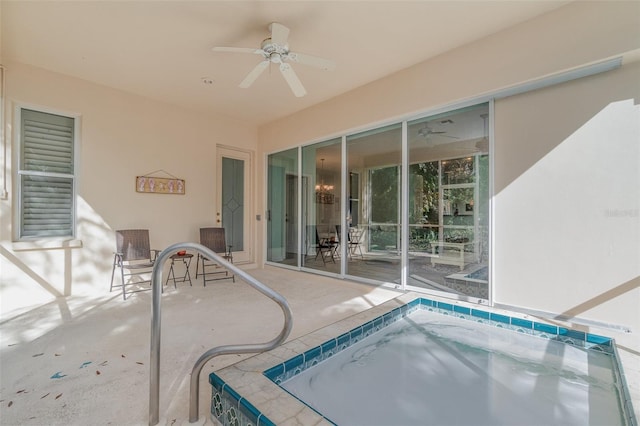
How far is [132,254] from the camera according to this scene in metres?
4.23

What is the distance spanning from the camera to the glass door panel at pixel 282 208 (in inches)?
224

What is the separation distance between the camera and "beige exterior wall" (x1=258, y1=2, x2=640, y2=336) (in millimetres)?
2611

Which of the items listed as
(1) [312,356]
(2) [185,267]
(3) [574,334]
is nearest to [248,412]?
(1) [312,356]

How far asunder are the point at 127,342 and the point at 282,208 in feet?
11.8

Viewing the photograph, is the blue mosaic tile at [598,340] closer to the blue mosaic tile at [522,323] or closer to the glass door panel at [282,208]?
the blue mosaic tile at [522,323]

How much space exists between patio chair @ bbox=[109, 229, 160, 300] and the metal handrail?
2879 millimetres

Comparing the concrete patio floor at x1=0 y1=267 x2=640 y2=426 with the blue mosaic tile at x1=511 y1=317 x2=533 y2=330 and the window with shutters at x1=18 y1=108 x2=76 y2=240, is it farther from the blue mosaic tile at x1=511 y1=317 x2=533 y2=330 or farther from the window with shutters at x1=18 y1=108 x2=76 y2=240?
the window with shutters at x1=18 y1=108 x2=76 y2=240

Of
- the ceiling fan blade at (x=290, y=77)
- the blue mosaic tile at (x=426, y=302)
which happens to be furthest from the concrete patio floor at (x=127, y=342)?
the ceiling fan blade at (x=290, y=77)

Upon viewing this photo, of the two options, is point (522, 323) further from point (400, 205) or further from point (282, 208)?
point (282, 208)

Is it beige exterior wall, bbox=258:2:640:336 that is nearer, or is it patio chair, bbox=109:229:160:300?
beige exterior wall, bbox=258:2:640:336

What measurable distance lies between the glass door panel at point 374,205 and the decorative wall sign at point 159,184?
2.79 m

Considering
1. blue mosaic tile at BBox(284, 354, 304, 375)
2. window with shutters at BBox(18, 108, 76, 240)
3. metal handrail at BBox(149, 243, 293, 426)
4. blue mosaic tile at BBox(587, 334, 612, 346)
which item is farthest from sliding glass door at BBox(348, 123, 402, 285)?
window with shutters at BBox(18, 108, 76, 240)

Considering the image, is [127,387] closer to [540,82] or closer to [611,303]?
[611,303]

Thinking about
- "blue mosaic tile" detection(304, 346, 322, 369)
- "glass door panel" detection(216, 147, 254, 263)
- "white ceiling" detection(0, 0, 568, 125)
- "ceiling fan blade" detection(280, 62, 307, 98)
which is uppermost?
"white ceiling" detection(0, 0, 568, 125)
